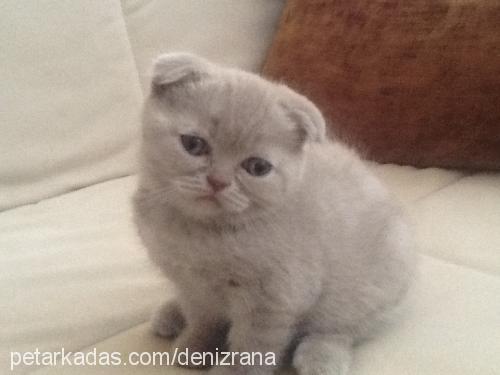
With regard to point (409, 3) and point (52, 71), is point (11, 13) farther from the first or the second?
point (409, 3)

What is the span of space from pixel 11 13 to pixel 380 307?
3.06 ft

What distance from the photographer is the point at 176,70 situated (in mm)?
793

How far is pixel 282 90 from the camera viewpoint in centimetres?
85

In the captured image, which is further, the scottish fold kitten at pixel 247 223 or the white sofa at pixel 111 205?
the white sofa at pixel 111 205

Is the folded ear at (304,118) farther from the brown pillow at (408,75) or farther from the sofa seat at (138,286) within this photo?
the brown pillow at (408,75)

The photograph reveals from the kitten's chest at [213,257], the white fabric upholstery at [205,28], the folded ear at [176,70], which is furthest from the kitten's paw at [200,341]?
the white fabric upholstery at [205,28]

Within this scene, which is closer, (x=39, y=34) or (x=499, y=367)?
(x=499, y=367)

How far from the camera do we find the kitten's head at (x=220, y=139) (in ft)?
2.51

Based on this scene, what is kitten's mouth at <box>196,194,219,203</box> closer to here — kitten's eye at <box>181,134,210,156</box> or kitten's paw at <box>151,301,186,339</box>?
kitten's eye at <box>181,134,210,156</box>

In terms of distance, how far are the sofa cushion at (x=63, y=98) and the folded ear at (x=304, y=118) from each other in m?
0.72

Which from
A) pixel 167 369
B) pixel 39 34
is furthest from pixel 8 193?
pixel 167 369

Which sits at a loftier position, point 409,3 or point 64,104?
point 409,3

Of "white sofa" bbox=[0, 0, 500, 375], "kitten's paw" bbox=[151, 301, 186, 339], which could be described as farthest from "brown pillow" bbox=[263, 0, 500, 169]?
"kitten's paw" bbox=[151, 301, 186, 339]

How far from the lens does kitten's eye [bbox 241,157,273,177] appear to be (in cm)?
79
